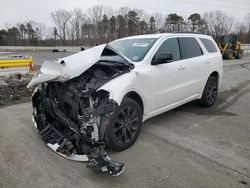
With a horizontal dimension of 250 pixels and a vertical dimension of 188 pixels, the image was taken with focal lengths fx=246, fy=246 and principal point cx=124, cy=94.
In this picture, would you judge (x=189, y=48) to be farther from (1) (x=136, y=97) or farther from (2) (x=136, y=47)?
(1) (x=136, y=97)

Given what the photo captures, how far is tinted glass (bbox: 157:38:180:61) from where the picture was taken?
452 cm

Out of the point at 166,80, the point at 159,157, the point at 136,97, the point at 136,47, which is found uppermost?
the point at 136,47

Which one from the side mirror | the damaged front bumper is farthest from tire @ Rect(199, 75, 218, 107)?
the damaged front bumper

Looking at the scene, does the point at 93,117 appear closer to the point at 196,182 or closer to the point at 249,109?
the point at 196,182

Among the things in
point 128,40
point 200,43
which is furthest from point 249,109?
point 128,40

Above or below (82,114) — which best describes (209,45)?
above

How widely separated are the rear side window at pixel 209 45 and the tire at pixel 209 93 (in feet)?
2.10

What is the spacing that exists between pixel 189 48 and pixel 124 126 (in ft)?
8.27

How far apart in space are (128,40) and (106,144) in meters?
2.49

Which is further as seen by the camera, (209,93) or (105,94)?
(209,93)

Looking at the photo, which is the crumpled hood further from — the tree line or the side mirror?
the tree line

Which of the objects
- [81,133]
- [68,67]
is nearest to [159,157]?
[81,133]

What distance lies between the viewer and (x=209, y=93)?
230 inches

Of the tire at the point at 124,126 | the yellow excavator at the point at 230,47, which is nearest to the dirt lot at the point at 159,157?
the tire at the point at 124,126
